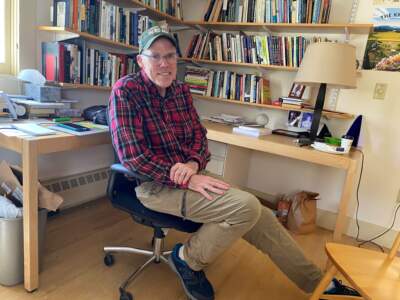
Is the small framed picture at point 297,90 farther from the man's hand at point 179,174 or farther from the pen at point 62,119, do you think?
the pen at point 62,119

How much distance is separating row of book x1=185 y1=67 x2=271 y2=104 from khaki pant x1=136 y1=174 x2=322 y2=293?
4.29 ft

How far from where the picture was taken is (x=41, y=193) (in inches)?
54.8

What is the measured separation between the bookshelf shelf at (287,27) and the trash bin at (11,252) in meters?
2.04

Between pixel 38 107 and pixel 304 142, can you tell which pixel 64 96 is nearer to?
pixel 38 107

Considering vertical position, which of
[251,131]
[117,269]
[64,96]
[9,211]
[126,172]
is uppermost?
[64,96]

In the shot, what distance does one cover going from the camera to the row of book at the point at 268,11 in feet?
7.13

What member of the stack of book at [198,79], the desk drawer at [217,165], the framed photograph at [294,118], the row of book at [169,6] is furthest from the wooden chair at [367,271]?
the row of book at [169,6]

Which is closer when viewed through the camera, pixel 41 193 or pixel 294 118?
pixel 41 193

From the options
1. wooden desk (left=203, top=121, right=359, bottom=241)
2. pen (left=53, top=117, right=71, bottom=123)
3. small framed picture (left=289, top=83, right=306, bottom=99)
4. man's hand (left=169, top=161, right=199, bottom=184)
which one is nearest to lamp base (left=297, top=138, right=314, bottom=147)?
wooden desk (left=203, top=121, right=359, bottom=241)

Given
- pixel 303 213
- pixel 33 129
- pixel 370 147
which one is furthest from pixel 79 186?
pixel 370 147

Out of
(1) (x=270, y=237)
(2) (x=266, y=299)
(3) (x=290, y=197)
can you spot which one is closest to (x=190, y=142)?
(1) (x=270, y=237)

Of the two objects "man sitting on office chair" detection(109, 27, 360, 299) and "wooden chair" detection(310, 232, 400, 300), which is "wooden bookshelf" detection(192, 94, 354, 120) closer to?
"man sitting on office chair" detection(109, 27, 360, 299)

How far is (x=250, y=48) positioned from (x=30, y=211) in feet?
6.35

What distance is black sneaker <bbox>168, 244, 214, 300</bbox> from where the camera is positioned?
1.28 m
